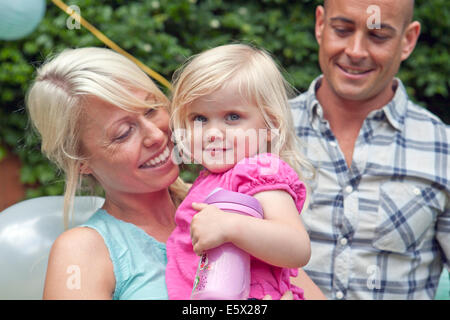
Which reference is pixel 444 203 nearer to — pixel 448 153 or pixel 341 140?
pixel 448 153

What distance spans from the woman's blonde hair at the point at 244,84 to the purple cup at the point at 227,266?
0.30 metres

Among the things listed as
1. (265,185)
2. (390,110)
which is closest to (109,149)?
(265,185)

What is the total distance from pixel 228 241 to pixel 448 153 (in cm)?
144

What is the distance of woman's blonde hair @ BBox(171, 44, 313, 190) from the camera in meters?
1.52

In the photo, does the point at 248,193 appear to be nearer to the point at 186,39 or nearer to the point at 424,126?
the point at 424,126

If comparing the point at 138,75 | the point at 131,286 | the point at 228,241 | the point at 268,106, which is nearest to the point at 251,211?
the point at 228,241

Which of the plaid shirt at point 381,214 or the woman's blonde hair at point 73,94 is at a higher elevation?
the woman's blonde hair at point 73,94

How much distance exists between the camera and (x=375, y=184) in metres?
2.34

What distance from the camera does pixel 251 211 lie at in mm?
1355

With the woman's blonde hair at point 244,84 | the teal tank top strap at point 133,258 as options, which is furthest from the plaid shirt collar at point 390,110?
the teal tank top strap at point 133,258

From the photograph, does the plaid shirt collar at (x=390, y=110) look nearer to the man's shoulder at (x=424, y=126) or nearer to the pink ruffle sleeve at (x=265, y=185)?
the man's shoulder at (x=424, y=126)

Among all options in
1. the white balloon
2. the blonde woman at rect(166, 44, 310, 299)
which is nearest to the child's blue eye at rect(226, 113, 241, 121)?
the blonde woman at rect(166, 44, 310, 299)

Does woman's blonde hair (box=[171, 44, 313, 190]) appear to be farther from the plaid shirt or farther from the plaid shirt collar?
the plaid shirt collar

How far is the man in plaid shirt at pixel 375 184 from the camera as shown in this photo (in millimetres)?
2299
